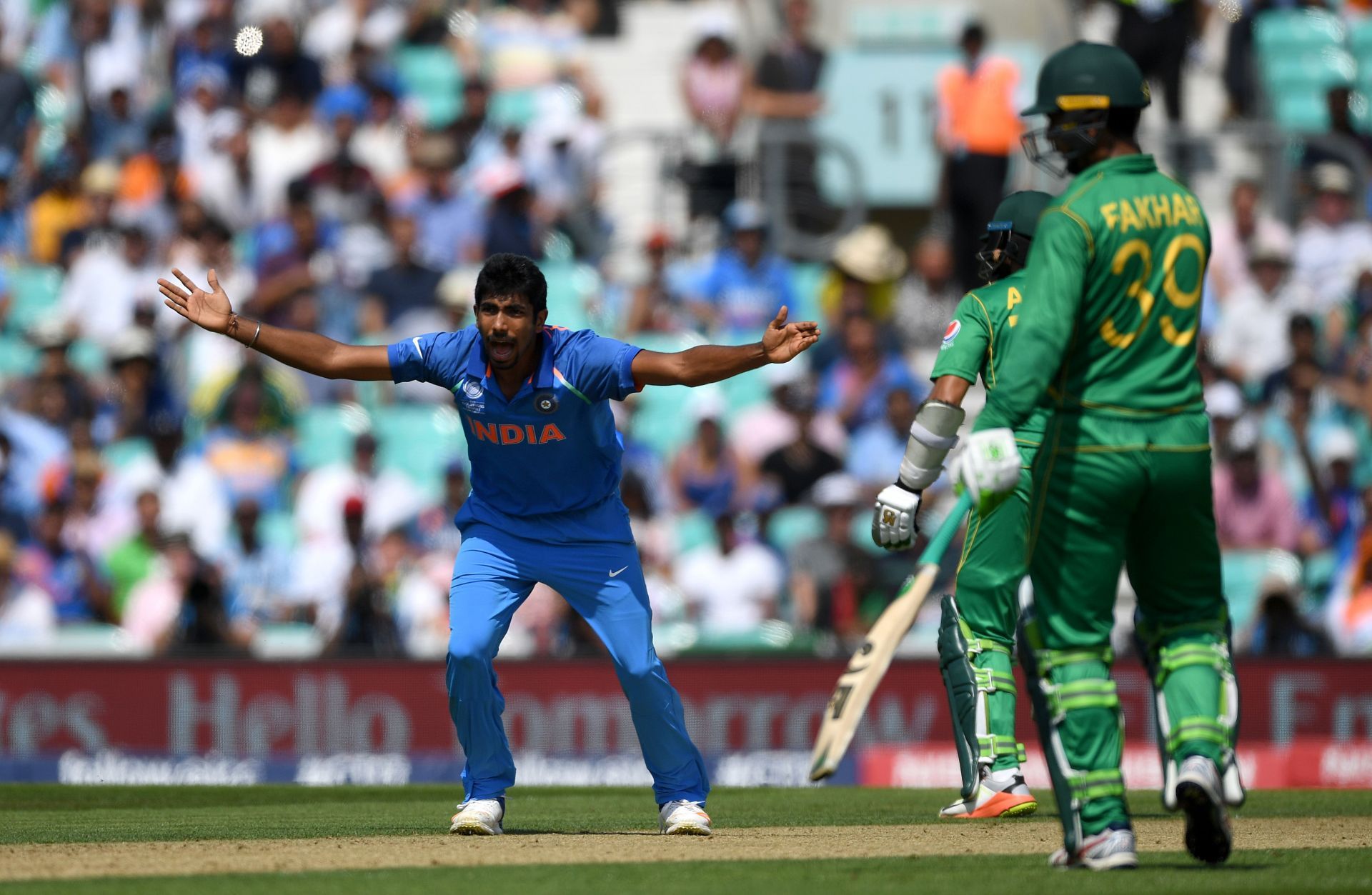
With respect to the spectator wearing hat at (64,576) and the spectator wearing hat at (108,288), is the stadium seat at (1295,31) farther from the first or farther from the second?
the spectator wearing hat at (64,576)

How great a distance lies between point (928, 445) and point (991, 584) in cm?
152

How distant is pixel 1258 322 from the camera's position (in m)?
16.0

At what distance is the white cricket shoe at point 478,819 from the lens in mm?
7336

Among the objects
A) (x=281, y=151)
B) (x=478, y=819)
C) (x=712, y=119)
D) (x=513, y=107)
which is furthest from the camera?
(x=513, y=107)

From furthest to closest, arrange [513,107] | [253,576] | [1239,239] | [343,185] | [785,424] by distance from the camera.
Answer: [513,107], [343,185], [1239,239], [785,424], [253,576]

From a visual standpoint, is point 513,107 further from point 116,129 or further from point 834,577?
point 834,577

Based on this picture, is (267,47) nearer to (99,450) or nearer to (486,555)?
(99,450)

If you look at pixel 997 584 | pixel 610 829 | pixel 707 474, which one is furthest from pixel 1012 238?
pixel 707 474

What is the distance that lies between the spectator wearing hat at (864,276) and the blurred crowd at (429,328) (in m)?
0.03

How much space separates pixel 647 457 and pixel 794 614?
2.15m

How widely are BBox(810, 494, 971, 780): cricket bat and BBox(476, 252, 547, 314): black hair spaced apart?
174 centimetres

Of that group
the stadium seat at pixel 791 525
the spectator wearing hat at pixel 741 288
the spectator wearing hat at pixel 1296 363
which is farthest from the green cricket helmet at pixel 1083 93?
the spectator wearing hat at pixel 1296 363

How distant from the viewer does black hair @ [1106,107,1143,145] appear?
604 cm

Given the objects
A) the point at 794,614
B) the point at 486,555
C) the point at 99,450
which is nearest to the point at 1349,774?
the point at 794,614
